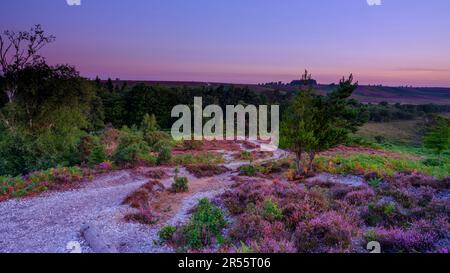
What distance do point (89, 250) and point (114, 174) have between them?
12.5m

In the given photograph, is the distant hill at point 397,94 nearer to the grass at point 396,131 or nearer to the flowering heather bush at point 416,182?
the grass at point 396,131

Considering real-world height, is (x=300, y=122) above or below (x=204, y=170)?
above

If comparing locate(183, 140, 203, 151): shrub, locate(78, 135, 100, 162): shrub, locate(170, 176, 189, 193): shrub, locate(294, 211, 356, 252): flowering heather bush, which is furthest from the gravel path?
locate(183, 140, 203, 151): shrub

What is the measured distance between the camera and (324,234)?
27.9 ft

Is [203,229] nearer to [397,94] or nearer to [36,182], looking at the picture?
[36,182]

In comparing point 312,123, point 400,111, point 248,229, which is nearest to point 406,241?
point 248,229

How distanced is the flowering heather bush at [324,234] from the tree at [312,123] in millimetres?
12256

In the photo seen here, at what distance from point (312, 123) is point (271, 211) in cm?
1212

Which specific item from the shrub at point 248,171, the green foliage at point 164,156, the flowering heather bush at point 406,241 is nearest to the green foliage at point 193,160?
the green foliage at point 164,156

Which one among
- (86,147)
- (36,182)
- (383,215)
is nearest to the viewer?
(383,215)

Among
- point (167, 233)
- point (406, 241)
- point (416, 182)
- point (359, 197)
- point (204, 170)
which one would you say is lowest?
point (204, 170)

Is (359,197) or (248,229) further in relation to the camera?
(359,197)
